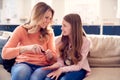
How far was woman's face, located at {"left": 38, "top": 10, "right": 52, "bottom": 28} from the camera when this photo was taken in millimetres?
1976

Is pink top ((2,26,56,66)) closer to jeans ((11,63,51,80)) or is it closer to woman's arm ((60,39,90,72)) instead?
jeans ((11,63,51,80))

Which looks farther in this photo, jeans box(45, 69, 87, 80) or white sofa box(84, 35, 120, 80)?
white sofa box(84, 35, 120, 80)

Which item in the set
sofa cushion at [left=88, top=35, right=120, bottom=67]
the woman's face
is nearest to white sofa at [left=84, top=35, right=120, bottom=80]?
sofa cushion at [left=88, top=35, right=120, bottom=67]

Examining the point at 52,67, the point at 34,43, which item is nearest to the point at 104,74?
the point at 52,67

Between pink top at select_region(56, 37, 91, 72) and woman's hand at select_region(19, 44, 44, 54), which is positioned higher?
woman's hand at select_region(19, 44, 44, 54)

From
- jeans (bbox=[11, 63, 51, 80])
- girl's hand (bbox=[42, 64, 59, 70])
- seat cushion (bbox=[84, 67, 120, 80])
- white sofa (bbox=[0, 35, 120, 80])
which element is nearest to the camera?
jeans (bbox=[11, 63, 51, 80])

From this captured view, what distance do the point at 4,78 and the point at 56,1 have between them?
373 centimetres

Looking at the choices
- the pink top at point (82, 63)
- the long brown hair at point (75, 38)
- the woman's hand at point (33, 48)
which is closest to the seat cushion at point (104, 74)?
the pink top at point (82, 63)

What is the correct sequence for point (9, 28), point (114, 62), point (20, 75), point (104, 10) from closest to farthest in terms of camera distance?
point (20, 75)
point (114, 62)
point (9, 28)
point (104, 10)

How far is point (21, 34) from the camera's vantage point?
6.42ft

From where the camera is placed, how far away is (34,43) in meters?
2.00

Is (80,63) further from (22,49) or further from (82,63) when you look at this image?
(22,49)

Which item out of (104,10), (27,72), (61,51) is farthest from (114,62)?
Answer: (104,10)

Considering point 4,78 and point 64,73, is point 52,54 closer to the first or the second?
point 64,73
